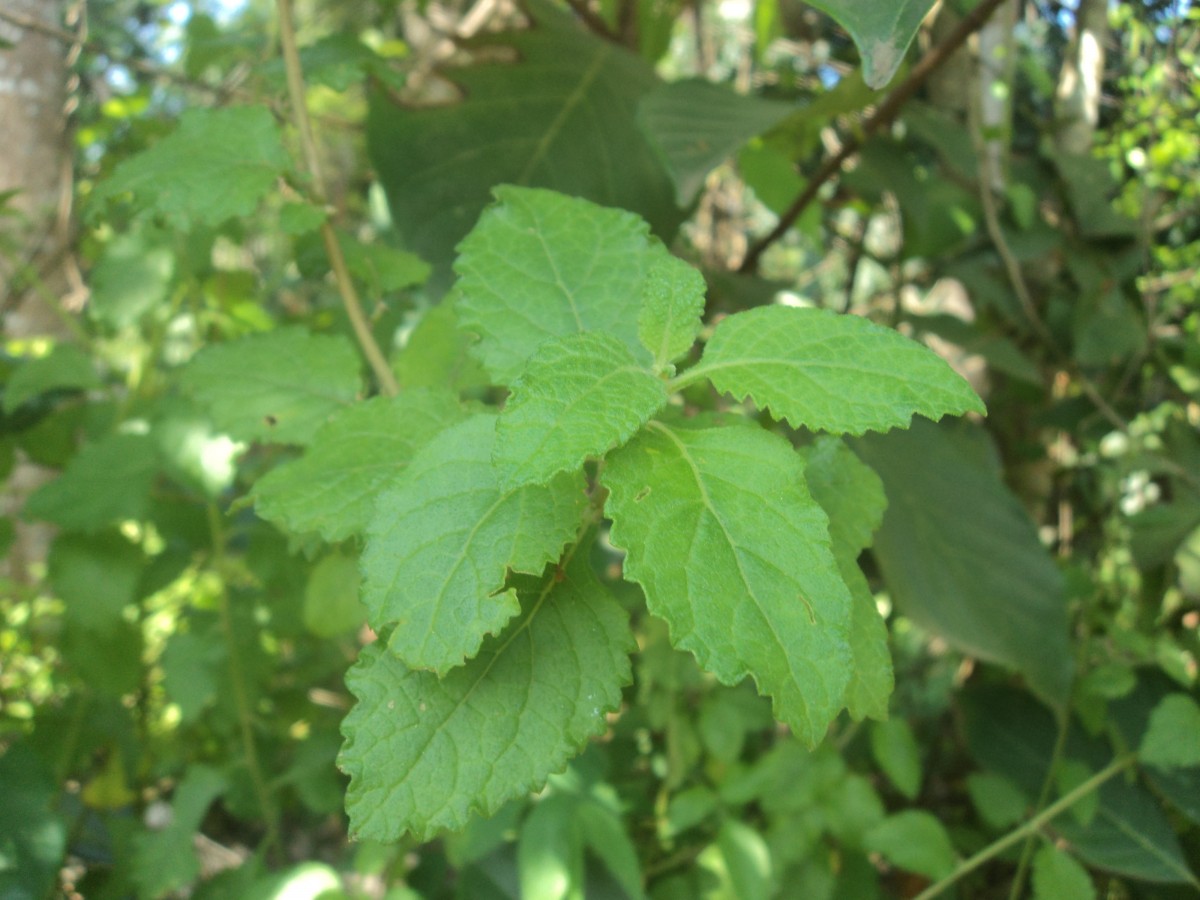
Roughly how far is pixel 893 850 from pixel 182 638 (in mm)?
796

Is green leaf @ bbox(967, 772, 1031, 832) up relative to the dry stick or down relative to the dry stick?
down

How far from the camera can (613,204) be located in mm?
983

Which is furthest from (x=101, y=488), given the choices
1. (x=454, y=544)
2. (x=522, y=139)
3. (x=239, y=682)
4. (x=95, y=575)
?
(x=454, y=544)

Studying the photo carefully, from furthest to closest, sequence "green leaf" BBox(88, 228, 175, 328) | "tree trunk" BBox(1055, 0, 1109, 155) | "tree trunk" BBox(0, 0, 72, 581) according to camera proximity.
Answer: "tree trunk" BBox(0, 0, 72, 581), "tree trunk" BBox(1055, 0, 1109, 155), "green leaf" BBox(88, 228, 175, 328)

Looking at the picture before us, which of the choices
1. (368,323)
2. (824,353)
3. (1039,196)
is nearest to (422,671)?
(824,353)

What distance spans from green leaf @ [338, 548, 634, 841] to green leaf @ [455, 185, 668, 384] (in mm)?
138

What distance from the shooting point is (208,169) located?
0.58 m

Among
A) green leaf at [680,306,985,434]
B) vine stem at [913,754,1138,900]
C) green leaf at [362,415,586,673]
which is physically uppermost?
green leaf at [680,306,985,434]

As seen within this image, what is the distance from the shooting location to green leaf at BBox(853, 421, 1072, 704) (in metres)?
0.93

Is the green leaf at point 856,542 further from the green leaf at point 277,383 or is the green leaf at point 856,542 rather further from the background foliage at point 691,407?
the green leaf at point 277,383

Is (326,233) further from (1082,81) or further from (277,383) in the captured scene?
(1082,81)

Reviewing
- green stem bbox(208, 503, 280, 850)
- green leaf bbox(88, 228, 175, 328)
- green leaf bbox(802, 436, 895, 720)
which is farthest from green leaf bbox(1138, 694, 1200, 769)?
green leaf bbox(88, 228, 175, 328)

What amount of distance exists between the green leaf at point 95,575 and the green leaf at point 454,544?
2.42 ft

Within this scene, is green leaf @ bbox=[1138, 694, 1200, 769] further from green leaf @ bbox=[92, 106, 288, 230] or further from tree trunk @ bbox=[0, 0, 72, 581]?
tree trunk @ bbox=[0, 0, 72, 581]
